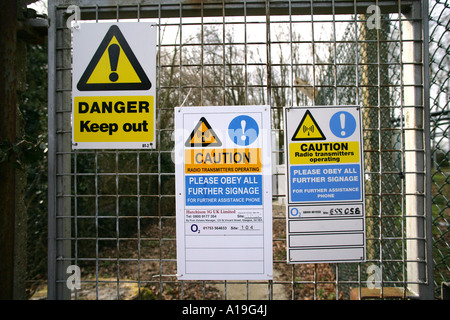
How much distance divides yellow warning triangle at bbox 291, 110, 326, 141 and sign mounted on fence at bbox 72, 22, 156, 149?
948 millimetres

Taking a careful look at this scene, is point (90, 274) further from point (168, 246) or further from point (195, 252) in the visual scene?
point (195, 252)

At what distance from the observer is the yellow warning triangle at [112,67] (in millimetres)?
1914

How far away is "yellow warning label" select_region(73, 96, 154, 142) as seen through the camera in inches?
75.2

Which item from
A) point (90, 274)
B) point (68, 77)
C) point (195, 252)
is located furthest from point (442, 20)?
point (90, 274)

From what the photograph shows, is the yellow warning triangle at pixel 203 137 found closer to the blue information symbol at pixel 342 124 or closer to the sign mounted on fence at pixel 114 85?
the sign mounted on fence at pixel 114 85

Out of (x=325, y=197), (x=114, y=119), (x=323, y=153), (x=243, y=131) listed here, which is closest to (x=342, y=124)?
(x=323, y=153)

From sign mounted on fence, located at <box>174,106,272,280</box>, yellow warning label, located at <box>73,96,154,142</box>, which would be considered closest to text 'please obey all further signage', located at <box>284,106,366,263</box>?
sign mounted on fence, located at <box>174,106,272,280</box>

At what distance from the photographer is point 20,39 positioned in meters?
2.01

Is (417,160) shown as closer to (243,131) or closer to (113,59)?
(243,131)

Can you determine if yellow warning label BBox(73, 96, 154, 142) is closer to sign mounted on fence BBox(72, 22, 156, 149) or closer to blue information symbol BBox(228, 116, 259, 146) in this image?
sign mounted on fence BBox(72, 22, 156, 149)

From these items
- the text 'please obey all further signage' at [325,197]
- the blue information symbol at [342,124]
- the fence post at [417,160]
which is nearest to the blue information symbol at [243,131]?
the text 'please obey all further signage' at [325,197]

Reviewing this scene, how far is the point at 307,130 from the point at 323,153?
18cm

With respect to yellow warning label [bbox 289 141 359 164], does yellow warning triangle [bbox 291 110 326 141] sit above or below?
above

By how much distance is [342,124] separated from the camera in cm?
187
